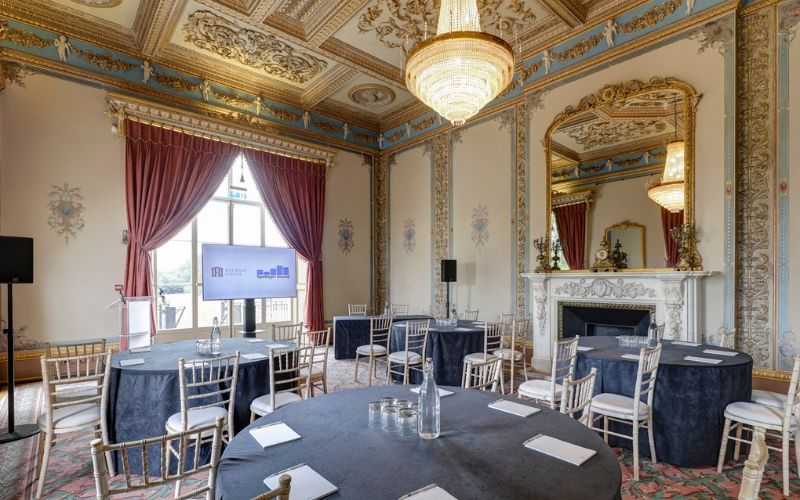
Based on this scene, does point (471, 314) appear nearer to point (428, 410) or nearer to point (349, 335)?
point (349, 335)

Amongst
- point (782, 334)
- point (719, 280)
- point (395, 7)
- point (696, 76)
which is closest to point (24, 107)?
point (395, 7)

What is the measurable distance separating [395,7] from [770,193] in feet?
15.3

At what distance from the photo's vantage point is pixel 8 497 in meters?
2.61

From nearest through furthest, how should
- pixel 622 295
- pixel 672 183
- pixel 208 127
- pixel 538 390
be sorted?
pixel 538 390 → pixel 672 183 → pixel 622 295 → pixel 208 127

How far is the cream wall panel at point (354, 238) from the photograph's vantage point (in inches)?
327

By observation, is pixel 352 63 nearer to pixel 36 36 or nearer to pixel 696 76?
pixel 36 36

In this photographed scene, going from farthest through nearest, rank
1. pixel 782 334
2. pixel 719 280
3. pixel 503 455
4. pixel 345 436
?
1. pixel 719 280
2. pixel 782 334
3. pixel 345 436
4. pixel 503 455

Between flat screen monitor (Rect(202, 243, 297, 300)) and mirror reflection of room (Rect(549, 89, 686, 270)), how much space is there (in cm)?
425

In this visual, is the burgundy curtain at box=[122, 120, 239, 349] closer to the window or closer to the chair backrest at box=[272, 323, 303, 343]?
the window

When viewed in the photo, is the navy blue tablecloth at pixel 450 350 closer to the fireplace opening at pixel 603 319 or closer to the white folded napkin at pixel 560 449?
the fireplace opening at pixel 603 319

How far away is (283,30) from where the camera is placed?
18.4 feet

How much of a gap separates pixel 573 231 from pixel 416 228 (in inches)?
127

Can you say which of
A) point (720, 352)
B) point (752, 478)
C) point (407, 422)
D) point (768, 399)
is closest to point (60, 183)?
point (407, 422)

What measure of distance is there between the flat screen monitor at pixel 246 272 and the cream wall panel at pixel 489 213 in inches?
115
